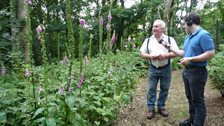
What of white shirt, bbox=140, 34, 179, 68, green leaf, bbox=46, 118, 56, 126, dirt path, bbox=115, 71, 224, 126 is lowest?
dirt path, bbox=115, 71, 224, 126

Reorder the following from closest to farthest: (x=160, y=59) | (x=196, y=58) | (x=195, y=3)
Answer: (x=196, y=58) < (x=160, y=59) < (x=195, y=3)

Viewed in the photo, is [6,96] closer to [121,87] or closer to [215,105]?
[121,87]

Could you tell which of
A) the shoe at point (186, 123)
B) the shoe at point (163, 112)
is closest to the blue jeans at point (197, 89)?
the shoe at point (186, 123)

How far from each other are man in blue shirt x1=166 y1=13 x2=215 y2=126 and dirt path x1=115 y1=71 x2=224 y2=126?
0.90 metres

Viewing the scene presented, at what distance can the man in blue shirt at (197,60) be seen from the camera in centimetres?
410

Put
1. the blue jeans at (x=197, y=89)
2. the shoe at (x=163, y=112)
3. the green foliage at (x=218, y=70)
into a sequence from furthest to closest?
1. the green foliage at (x=218, y=70)
2. the shoe at (x=163, y=112)
3. the blue jeans at (x=197, y=89)

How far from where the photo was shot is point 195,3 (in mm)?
25516

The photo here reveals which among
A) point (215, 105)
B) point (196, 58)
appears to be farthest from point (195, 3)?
point (196, 58)

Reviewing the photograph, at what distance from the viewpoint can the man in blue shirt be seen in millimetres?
4102

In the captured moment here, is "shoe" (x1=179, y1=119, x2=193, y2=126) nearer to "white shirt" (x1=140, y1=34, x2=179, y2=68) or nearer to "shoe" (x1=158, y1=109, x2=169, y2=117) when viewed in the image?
"shoe" (x1=158, y1=109, x2=169, y2=117)

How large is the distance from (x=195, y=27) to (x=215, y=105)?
241cm

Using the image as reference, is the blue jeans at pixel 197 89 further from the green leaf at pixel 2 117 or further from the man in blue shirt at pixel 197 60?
the green leaf at pixel 2 117

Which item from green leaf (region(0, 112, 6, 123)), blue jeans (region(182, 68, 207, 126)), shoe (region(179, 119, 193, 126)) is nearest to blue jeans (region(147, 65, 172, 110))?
shoe (region(179, 119, 193, 126))

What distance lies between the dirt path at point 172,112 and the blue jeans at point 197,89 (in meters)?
0.79
